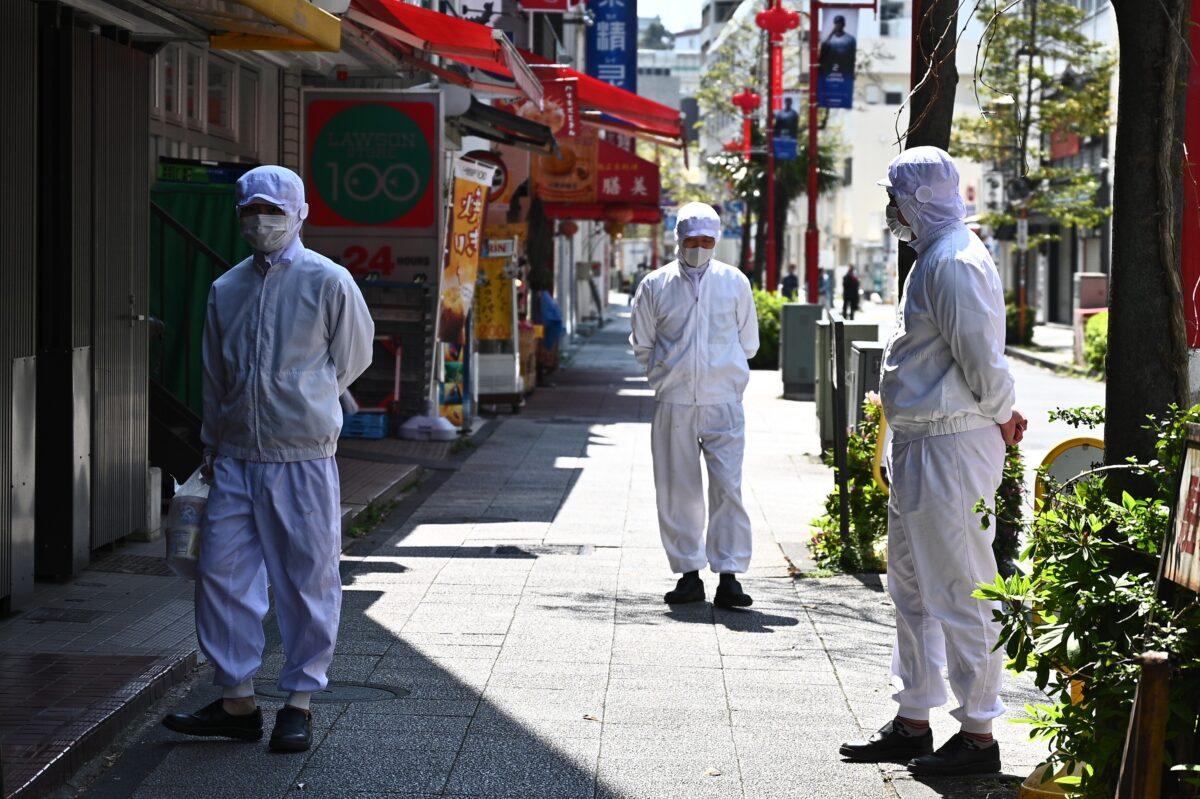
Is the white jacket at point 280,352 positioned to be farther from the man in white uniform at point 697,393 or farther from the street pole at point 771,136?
the street pole at point 771,136

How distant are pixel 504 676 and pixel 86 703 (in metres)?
1.69

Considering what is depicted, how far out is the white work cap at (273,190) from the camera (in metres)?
5.84

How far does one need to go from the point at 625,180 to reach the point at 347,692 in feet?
73.3

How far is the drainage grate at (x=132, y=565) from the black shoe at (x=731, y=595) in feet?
9.22

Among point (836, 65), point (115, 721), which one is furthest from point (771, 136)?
point (115, 721)

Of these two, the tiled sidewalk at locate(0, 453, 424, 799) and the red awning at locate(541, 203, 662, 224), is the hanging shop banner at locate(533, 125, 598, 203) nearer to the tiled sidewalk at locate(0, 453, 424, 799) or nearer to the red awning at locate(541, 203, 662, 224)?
the red awning at locate(541, 203, 662, 224)

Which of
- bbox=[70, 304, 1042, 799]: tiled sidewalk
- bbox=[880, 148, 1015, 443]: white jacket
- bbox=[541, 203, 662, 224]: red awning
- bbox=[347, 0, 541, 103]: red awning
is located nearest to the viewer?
bbox=[880, 148, 1015, 443]: white jacket

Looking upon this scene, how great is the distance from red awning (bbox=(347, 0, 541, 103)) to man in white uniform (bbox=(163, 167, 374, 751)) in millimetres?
5704

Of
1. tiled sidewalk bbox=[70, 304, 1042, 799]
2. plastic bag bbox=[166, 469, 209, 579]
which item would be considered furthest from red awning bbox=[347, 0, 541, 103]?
plastic bag bbox=[166, 469, 209, 579]

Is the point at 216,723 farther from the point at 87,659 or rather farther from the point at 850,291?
the point at 850,291

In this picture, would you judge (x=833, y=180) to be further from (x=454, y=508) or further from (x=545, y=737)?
(x=545, y=737)

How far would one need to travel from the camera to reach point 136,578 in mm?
8781

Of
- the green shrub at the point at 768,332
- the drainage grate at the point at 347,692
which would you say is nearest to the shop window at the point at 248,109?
the drainage grate at the point at 347,692

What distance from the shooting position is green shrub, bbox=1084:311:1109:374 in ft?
98.6
